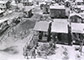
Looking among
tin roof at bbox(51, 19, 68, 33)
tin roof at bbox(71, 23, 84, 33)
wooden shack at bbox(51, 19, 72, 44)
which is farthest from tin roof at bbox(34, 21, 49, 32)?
tin roof at bbox(71, 23, 84, 33)

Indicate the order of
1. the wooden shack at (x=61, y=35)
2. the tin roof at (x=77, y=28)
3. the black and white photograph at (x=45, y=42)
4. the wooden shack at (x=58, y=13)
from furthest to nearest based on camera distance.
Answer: the wooden shack at (x=58, y=13), the wooden shack at (x=61, y=35), the tin roof at (x=77, y=28), the black and white photograph at (x=45, y=42)

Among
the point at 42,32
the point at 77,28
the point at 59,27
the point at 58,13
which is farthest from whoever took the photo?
the point at 58,13

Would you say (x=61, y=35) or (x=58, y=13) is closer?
(x=61, y=35)

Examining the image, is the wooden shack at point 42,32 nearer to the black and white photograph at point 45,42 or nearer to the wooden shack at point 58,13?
the black and white photograph at point 45,42

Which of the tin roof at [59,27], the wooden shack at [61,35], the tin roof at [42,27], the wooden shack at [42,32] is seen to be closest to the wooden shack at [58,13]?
the tin roof at [59,27]

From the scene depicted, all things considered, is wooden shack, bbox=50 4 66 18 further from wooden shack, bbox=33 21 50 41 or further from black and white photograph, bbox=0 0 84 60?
wooden shack, bbox=33 21 50 41

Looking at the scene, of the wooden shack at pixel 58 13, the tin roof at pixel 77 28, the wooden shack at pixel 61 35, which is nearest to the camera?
the tin roof at pixel 77 28

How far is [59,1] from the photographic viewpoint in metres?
30.8

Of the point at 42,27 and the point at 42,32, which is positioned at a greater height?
the point at 42,27

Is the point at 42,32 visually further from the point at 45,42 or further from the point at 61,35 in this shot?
the point at 61,35

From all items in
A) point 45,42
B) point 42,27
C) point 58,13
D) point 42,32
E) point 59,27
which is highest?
point 58,13

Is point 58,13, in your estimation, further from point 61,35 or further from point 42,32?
point 61,35

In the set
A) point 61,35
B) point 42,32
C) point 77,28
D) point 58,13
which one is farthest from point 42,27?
point 58,13

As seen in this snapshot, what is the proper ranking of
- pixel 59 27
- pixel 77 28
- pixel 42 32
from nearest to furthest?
pixel 77 28
pixel 59 27
pixel 42 32
